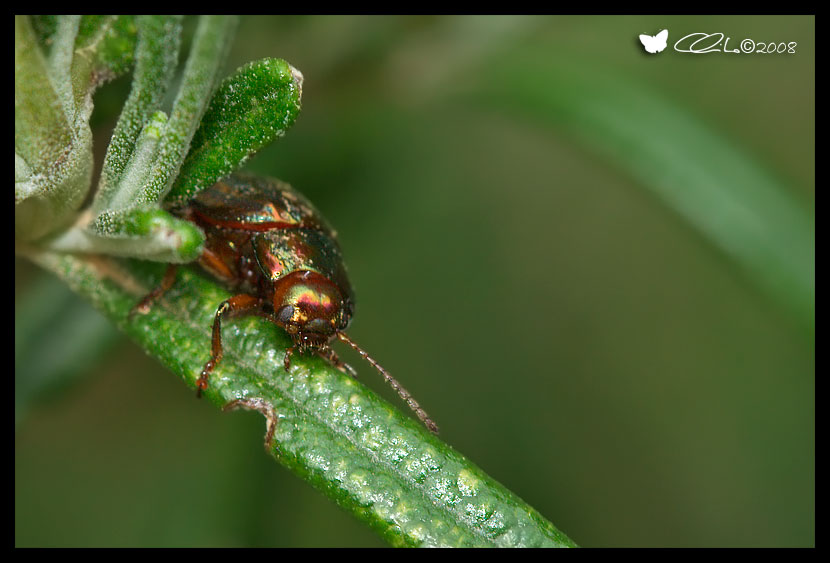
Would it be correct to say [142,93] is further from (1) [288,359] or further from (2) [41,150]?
(1) [288,359]

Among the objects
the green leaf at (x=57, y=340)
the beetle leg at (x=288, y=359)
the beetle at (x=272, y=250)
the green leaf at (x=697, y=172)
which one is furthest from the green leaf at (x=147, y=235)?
the green leaf at (x=697, y=172)

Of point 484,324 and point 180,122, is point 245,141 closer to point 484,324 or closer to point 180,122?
point 180,122

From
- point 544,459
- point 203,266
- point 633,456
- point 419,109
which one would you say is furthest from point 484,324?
point 203,266

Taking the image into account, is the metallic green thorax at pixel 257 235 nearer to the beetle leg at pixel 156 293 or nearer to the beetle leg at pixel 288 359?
the beetle leg at pixel 156 293

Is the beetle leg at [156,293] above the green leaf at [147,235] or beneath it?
beneath

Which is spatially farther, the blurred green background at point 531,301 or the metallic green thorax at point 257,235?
the blurred green background at point 531,301

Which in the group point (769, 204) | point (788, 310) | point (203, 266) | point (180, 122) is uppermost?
point (769, 204)

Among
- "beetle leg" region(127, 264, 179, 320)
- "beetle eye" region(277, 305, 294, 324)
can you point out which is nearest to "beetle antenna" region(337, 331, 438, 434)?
"beetle eye" region(277, 305, 294, 324)

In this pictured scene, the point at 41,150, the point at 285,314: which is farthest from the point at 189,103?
the point at 285,314
